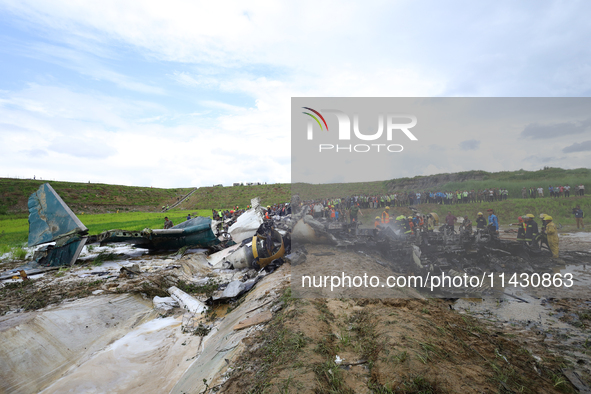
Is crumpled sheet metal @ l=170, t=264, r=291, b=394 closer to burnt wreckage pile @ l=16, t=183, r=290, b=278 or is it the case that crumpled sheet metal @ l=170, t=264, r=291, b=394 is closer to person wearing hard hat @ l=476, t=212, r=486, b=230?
burnt wreckage pile @ l=16, t=183, r=290, b=278

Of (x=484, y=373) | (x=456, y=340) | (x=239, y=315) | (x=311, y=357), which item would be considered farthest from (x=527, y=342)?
(x=239, y=315)

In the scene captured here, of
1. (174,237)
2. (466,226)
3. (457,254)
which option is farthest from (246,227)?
Result: (466,226)

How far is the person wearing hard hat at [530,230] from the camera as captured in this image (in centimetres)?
888

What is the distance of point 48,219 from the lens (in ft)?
38.4

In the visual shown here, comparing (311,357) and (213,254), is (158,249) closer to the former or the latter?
(213,254)

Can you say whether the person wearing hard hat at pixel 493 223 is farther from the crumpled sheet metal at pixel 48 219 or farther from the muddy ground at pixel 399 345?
the crumpled sheet metal at pixel 48 219

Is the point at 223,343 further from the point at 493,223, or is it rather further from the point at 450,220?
the point at 493,223

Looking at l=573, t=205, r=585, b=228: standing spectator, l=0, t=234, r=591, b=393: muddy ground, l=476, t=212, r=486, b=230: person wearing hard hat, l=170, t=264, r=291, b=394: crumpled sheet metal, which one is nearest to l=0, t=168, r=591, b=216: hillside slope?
l=573, t=205, r=585, b=228: standing spectator

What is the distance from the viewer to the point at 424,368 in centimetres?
322

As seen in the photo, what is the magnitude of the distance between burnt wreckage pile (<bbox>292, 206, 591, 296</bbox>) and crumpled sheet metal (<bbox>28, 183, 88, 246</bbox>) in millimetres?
12382

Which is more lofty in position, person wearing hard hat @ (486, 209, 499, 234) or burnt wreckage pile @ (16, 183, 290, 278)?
person wearing hard hat @ (486, 209, 499, 234)

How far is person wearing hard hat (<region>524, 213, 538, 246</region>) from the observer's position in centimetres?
888

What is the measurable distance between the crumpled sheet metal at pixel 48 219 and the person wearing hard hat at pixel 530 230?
16.7 metres

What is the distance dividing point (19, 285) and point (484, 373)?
1214 cm
